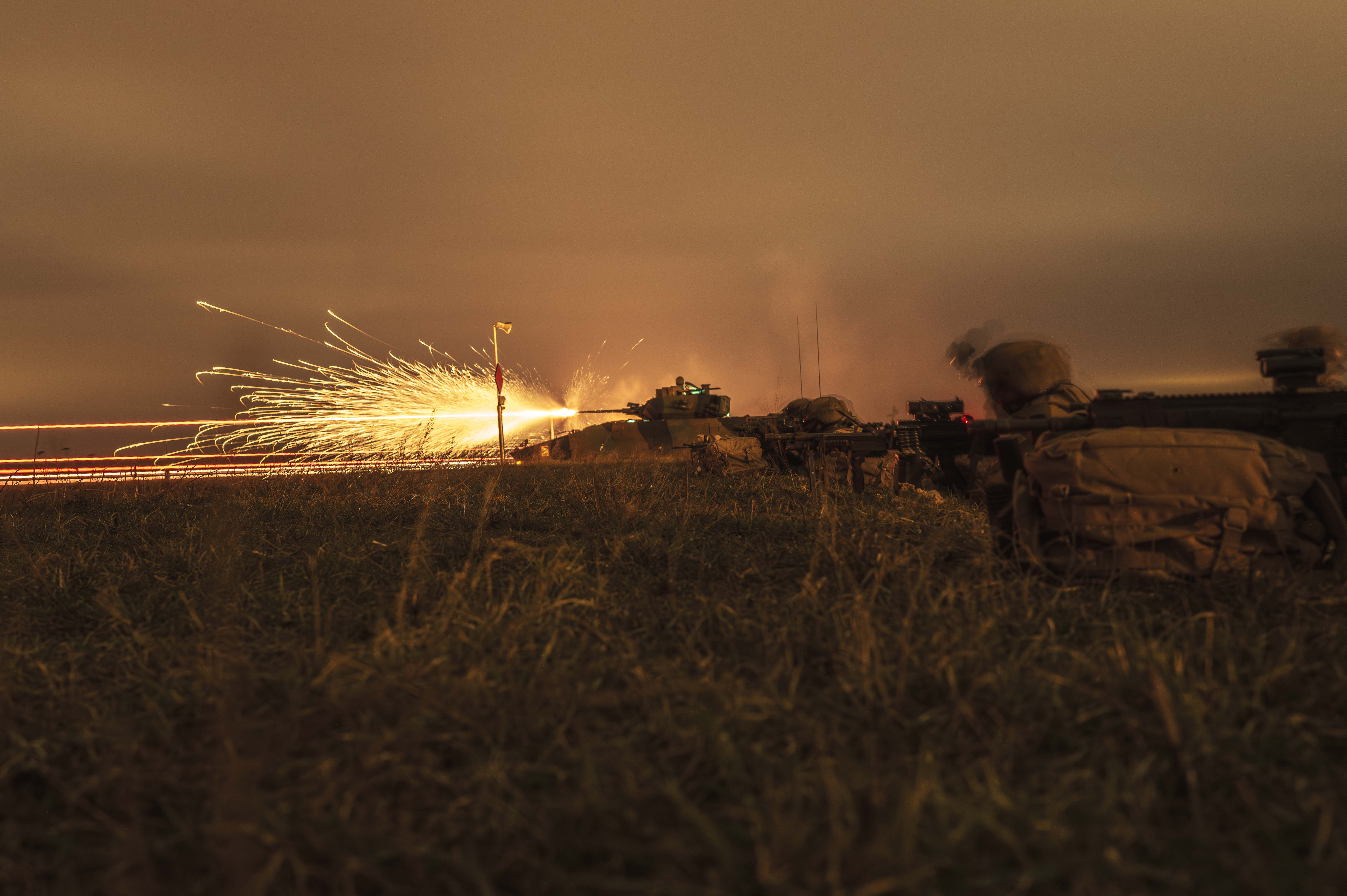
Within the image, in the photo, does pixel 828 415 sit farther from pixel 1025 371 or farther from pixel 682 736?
pixel 682 736

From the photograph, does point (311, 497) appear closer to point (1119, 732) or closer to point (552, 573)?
point (552, 573)

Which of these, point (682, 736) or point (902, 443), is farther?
point (902, 443)

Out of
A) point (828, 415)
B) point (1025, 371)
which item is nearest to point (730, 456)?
point (828, 415)

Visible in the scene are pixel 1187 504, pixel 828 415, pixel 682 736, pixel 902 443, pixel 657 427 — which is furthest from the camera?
pixel 657 427

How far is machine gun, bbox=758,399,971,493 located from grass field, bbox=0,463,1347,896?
318 cm

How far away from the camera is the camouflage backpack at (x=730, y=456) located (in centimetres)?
1291

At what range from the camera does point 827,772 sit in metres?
1.61

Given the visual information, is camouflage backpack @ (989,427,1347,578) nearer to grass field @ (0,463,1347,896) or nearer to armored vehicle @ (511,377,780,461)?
grass field @ (0,463,1347,896)

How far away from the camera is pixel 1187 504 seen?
3.11 m

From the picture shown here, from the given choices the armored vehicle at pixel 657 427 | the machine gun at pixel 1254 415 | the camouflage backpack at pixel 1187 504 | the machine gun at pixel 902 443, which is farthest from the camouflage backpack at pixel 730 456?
the camouflage backpack at pixel 1187 504

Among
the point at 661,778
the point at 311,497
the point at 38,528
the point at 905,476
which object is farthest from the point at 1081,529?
the point at 38,528

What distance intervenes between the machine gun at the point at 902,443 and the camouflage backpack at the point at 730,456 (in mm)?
369

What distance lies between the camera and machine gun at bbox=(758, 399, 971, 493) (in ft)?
23.7

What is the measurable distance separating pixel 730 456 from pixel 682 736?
1118 cm
